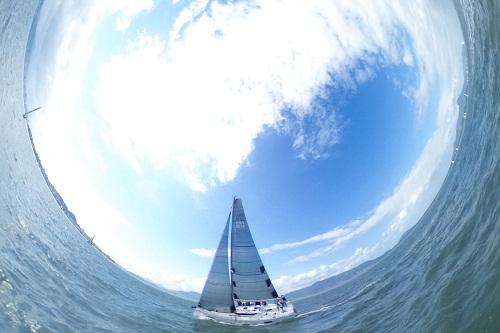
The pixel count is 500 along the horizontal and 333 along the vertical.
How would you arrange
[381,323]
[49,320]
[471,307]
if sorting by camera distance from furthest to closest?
[381,323] → [49,320] → [471,307]

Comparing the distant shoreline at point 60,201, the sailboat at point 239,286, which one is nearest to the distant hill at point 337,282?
the sailboat at point 239,286

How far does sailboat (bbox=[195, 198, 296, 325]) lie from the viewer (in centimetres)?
3219

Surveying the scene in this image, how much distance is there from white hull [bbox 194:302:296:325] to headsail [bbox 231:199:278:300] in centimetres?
474

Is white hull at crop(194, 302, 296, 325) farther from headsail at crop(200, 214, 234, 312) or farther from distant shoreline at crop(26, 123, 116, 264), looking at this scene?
distant shoreline at crop(26, 123, 116, 264)

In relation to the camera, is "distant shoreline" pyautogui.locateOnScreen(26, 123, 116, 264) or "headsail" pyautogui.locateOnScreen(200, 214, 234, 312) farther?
"headsail" pyautogui.locateOnScreen(200, 214, 234, 312)

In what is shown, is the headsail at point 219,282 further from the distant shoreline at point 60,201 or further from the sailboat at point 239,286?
the distant shoreline at point 60,201

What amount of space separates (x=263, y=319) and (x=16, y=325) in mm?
22417

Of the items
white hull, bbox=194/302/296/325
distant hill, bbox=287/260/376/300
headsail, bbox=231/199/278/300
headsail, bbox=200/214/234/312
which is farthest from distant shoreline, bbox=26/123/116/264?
distant hill, bbox=287/260/376/300

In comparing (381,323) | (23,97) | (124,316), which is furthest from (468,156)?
(23,97)

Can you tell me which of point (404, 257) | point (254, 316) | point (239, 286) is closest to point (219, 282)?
point (239, 286)

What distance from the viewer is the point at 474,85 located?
909 inches

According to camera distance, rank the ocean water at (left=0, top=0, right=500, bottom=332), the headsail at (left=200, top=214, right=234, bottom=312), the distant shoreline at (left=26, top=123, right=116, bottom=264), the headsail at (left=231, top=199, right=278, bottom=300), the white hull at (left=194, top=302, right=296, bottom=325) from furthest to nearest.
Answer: the headsail at (left=231, top=199, right=278, bottom=300), the headsail at (left=200, top=214, right=234, bottom=312), the distant shoreline at (left=26, top=123, right=116, bottom=264), the white hull at (left=194, top=302, right=296, bottom=325), the ocean water at (left=0, top=0, right=500, bottom=332)

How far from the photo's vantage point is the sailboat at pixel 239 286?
32.2 m

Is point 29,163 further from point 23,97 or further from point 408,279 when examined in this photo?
point 408,279
